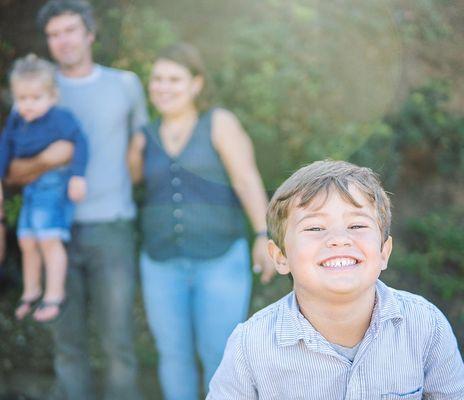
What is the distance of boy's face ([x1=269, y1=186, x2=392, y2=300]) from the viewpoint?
6.28 feet

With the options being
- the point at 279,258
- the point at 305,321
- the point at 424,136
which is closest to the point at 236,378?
the point at 305,321

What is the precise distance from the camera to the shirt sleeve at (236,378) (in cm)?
198

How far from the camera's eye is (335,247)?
1.91m

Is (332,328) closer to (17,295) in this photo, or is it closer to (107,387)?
(107,387)

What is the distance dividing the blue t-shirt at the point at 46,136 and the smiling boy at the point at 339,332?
148cm

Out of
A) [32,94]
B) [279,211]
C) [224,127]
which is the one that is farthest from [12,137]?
[279,211]

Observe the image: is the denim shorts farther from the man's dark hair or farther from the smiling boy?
the smiling boy

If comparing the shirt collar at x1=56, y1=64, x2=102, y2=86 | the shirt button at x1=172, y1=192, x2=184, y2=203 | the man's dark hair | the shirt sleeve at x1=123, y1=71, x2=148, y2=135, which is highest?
the man's dark hair

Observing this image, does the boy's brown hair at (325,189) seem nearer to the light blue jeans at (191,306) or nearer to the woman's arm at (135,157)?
the light blue jeans at (191,306)

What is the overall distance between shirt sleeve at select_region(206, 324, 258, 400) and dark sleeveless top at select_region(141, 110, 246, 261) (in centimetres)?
127

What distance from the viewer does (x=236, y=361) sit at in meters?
1.99

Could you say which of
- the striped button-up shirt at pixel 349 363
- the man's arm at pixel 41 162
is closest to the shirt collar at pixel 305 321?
the striped button-up shirt at pixel 349 363

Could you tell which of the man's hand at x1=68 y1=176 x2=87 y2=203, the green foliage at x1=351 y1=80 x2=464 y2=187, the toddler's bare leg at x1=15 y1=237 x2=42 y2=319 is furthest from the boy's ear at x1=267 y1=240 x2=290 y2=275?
the green foliage at x1=351 y1=80 x2=464 y2=187

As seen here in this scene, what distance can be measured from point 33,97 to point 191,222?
32.5 inches
